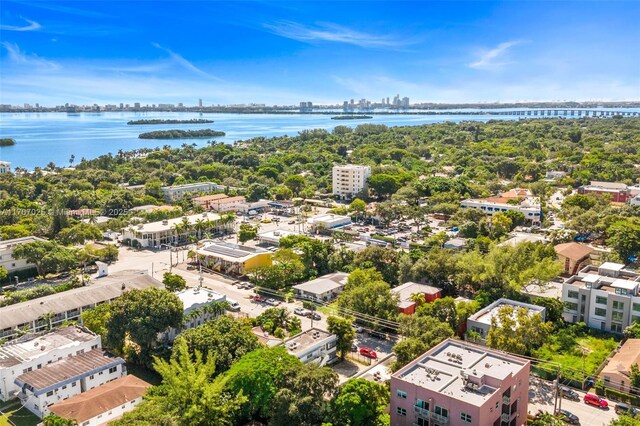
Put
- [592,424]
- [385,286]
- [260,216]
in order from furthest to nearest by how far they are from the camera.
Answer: [260,216]
[385,286]
[592,424]

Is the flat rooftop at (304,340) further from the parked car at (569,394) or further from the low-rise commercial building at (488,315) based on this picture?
the parked car at (569,394)

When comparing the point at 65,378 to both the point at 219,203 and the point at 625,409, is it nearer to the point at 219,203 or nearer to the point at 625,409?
the point at 625,409

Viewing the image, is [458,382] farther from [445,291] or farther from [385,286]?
[445,291]

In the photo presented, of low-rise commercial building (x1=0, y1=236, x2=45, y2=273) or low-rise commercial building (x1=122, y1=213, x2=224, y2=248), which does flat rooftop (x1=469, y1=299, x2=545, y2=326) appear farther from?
low-rise commercial building (x1=0, y1=236, x2=45, y2=273)

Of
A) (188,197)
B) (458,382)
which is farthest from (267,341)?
(188,197)

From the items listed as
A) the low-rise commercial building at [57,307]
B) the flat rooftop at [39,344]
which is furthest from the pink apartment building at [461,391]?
the low-rise commercial building at [57,307]
